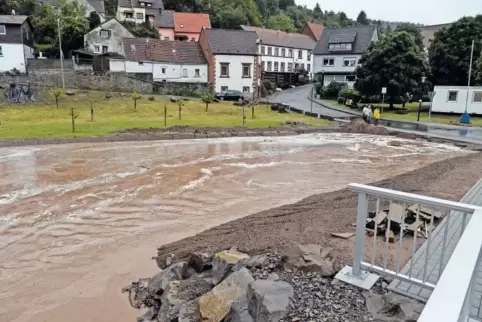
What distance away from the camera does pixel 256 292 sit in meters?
4.07

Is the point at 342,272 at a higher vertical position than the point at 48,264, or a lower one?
higher

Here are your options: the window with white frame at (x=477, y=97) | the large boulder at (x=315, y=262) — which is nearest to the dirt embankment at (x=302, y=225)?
the large boulder at (x=315, y=262)

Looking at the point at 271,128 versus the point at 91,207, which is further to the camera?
the point at 271,128

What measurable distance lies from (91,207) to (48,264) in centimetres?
327

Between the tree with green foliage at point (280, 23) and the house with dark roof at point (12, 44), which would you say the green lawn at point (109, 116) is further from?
the tree with green foliage at point (280, 23)

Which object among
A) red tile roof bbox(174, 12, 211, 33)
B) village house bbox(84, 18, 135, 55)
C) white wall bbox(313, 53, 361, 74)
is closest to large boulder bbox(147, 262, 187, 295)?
village house bbox(84, 18, 135, 55)

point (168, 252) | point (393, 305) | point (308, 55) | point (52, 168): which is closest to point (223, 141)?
point (52, 168)

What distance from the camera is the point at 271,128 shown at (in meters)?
25.8

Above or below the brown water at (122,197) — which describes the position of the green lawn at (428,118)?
above

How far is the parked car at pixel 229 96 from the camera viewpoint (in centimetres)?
4219

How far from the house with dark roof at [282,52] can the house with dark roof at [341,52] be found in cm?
780

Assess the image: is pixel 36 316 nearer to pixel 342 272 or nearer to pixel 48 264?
pixel 48 264

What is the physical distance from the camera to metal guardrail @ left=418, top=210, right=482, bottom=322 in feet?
5.33

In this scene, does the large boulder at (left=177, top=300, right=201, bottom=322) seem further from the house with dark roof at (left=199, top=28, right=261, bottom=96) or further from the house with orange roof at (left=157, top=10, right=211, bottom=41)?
the house with orange roof at (left=157, top=10, right=211, bottom=41)
